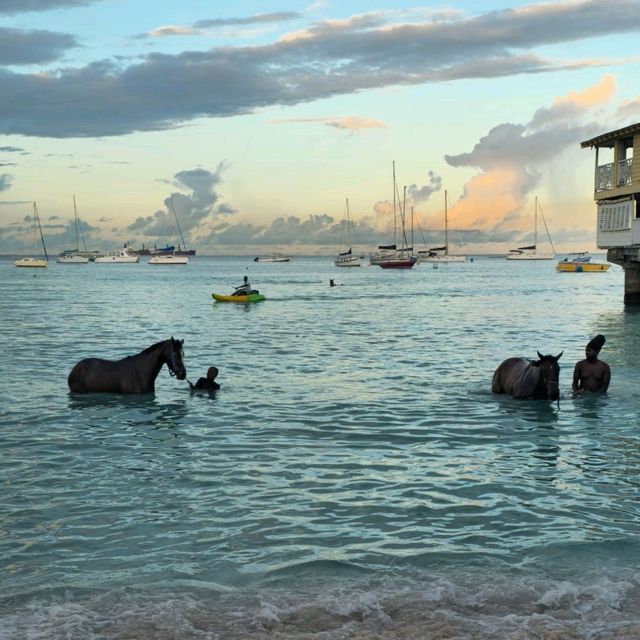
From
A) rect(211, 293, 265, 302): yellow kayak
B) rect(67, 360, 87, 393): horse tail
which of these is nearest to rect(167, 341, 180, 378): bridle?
rect(67, 360, 87, 393): horse tail

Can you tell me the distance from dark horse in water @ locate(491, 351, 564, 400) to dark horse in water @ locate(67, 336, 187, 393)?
734 centimetres

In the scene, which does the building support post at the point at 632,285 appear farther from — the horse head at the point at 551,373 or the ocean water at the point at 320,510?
the horse head at the point at 551,373

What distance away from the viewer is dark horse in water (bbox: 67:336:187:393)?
19.3 metres

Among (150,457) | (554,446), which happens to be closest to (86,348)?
(150,457)

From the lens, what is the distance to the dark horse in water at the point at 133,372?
63.3 ft

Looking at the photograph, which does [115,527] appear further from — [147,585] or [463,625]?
[463,625]

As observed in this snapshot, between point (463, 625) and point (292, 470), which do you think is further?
point (292, 470)

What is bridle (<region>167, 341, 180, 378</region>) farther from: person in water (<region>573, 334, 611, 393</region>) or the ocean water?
person in water (<region>573, 334, 611, 393</region>)

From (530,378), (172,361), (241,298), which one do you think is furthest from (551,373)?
(241,298)

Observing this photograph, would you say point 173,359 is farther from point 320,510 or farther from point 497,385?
point 320,510

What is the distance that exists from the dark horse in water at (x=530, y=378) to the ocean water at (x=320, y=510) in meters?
0.32

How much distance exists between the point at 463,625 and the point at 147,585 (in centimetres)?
321

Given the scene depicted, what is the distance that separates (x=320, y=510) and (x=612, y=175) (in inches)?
1729

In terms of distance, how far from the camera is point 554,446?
14.7 m
